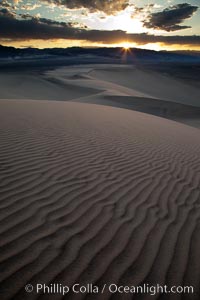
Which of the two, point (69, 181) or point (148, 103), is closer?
point (69, 181)

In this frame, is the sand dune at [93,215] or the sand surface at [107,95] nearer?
the sand dune at [93,215]

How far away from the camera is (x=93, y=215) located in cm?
363

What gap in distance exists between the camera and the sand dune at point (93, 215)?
2721 mm

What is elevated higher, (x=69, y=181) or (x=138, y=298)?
(x=69, y=181)

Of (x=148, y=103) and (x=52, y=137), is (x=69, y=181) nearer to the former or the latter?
(x=52, y=137)

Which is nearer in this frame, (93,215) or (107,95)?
(93,215)

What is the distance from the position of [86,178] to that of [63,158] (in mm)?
974

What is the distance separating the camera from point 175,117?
21.6m

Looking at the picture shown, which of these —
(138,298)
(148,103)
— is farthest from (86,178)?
(148,103)

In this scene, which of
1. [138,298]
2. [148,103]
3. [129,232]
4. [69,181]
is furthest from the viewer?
[148,103]

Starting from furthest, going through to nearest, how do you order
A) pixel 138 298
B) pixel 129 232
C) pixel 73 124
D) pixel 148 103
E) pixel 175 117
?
pixel 148 103
pixel 175 117
pixel 73 124
pixel 129 232
pixel 138 298

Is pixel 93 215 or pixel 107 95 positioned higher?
pixel 93 215

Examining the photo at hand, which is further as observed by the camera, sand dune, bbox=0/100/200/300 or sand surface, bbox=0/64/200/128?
sand surface, bbox=0/64/200/128

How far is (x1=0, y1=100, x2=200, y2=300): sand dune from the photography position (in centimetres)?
272
